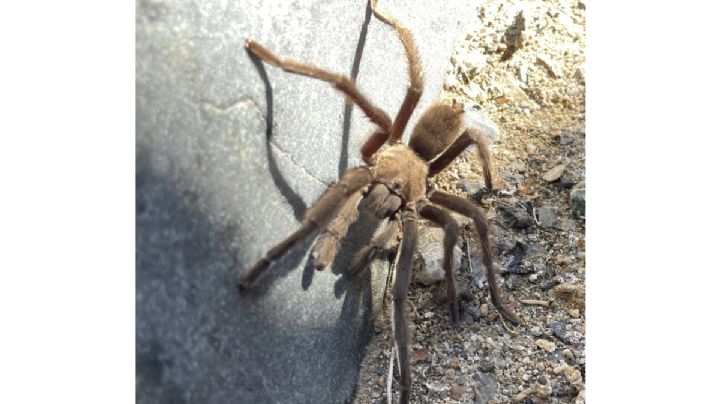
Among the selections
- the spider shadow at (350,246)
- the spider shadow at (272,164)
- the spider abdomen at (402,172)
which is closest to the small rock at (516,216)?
the spider abdomen at (402,172)

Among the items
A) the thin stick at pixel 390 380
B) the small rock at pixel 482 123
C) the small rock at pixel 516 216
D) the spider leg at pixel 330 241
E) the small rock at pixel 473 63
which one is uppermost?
the small rock at pixel 473 63

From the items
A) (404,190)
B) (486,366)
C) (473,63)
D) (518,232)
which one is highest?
(473,63)

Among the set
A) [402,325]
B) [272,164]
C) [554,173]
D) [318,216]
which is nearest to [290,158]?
[272,164]

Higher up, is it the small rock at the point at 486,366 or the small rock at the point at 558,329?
the small rock at the point at 558,329

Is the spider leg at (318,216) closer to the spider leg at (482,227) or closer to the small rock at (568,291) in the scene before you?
the spider leg at (482,227)

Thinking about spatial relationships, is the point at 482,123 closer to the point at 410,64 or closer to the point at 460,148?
the point at 460,148

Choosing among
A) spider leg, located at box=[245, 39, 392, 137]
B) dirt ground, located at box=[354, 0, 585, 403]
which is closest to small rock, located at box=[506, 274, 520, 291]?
dirt ground, located at box=[354, 0, 585, 403]

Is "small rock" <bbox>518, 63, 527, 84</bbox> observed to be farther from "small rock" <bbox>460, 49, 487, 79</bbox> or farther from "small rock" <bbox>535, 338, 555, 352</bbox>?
"small rock" <bbox>535, 338, 555, 352</bbox>

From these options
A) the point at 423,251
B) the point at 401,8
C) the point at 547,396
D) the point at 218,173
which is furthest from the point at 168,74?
the point at 547,396
